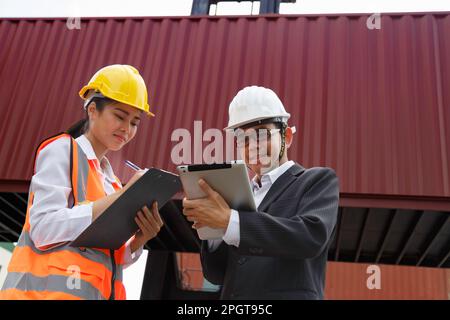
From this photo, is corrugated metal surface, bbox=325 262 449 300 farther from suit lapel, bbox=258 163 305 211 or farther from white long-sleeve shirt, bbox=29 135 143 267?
white long-sleeve shirt, bbox=29 135 143 267

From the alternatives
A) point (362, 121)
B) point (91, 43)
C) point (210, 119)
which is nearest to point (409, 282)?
point (362, 121)

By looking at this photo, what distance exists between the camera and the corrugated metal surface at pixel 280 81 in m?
5.72

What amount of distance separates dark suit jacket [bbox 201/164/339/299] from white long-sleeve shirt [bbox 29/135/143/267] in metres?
0.63

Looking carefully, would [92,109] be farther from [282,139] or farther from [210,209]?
[282,139]

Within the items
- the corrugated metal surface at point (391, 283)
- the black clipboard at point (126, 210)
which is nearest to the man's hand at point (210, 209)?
the black clipboard at point (126, 210)

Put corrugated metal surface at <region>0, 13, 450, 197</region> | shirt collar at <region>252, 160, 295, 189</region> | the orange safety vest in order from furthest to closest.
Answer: corrugated metal surface at <region>0, 13, 450, 197</region> < shirt collar at <region>252, 160, 295, 189</region> < the orange safety vest

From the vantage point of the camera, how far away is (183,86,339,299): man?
1505 millimetres

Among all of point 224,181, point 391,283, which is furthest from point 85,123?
point 391,283

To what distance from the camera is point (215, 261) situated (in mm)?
1913

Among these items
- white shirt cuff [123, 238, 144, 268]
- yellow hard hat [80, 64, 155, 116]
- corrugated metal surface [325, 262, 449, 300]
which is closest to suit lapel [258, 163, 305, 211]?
white shirt cuff [123, 238, 144, 268]
